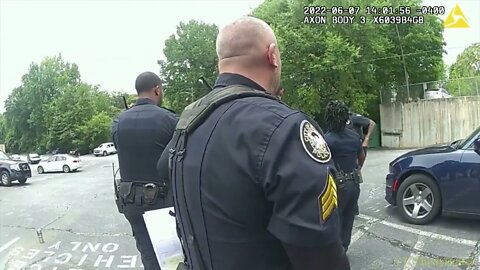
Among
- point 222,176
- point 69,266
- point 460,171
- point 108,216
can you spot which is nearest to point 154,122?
point 222,176

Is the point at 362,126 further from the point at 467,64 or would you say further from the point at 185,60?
the point at 185,60

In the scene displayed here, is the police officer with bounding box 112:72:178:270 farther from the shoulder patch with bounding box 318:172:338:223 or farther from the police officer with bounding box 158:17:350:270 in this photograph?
the shoulder patch with bounding box 318:172:338:223

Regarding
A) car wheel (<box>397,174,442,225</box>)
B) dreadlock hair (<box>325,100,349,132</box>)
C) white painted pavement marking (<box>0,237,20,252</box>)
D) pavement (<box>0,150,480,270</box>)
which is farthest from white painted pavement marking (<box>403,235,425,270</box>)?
white painted pavement marking (<box>0,237,20,252</box>)

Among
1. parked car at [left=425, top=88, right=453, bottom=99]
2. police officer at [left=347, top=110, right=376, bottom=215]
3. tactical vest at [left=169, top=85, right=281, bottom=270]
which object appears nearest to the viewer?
tactical vest at [left=169, top=85, right=281, bottom=270]

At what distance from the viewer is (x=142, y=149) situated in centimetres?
307

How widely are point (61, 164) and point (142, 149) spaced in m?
23.4

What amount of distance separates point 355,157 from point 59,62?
70348 millimetres

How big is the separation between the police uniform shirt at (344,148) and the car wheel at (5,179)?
50.8ft

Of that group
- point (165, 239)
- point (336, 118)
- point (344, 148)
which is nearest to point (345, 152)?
point (344, 148)

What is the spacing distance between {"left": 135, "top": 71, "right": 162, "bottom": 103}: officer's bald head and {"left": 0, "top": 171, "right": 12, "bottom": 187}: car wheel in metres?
15.3

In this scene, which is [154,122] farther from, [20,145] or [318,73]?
[20,145]

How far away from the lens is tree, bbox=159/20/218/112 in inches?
1503

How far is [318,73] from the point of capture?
798 inches

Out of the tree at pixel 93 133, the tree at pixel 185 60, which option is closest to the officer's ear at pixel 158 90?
the tree at pixel 185 60
